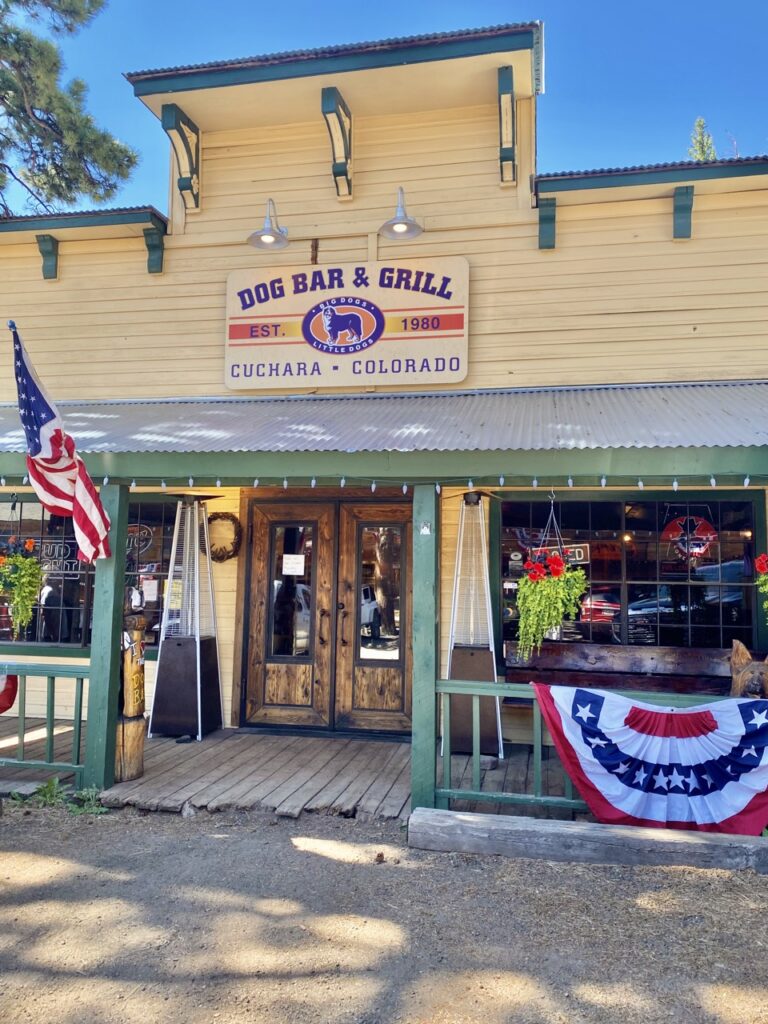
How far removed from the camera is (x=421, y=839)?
14.7ft

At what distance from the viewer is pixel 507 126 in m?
6.76

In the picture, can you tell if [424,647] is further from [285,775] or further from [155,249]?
[155,249]

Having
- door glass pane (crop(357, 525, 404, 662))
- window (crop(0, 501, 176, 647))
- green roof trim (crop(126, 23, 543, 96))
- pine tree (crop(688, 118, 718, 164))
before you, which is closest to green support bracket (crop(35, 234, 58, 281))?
green roof trim (crop(126, 23, 543, 96))

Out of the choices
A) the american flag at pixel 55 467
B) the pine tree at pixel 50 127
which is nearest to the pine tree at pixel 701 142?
the pine tree at pixel 50 127

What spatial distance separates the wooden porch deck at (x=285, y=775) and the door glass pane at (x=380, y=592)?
2.84 feet

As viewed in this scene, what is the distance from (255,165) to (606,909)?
718 centimetres

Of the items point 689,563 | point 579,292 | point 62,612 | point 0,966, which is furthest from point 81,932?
point 579,292

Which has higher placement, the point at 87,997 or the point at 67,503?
the point at 67,503

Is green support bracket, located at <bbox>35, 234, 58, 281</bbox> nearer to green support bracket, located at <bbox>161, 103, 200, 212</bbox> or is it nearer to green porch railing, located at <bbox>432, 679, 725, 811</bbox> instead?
green support bracket, located at <bbox>161, 103, 200, 212</bbox>

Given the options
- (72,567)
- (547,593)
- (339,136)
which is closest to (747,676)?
(547,593)

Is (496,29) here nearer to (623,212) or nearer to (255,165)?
(623,212)

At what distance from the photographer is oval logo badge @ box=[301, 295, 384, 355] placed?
7176 millimetres

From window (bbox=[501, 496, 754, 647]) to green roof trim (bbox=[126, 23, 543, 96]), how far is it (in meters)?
4.05

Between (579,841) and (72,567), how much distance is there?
5.66 m
